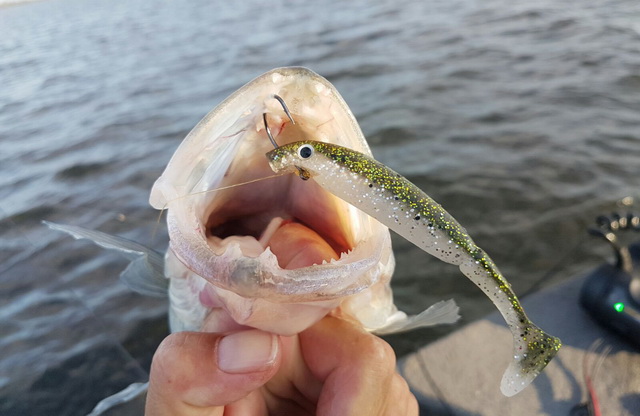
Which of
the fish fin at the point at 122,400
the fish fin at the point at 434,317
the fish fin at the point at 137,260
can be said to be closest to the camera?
the fish fin at the point at 137,260

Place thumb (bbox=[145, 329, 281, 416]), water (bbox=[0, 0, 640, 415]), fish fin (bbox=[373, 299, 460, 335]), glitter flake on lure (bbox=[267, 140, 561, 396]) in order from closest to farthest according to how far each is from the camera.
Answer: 1. glitter flake on lure (bbox=[267, 140, 561, 396])
2. thumb (bbox=[145, 329, 281, 416])
3. fish fin (bbox=[373, 299, 460, 335])
4. water (bbox=[0, 0, 640, 415])

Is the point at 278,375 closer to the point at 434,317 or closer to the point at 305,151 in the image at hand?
the point at 434,317

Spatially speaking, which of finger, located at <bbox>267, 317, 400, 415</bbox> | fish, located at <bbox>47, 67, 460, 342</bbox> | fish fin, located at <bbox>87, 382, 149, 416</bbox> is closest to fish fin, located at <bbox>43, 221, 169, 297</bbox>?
fish, located at <bbox>47, 67, 460, 342</bbox>

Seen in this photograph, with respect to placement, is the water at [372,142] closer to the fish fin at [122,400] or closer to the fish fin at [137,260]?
the fish fin at [122,400]

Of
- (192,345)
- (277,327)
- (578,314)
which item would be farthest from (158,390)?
(578,314)

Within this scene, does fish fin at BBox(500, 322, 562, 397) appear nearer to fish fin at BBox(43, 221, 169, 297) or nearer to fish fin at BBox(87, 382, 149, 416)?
fish fin at BBox(43, 221, 169, 297)

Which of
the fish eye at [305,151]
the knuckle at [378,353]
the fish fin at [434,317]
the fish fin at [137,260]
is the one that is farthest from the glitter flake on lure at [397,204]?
the fish fin at [137,260]
